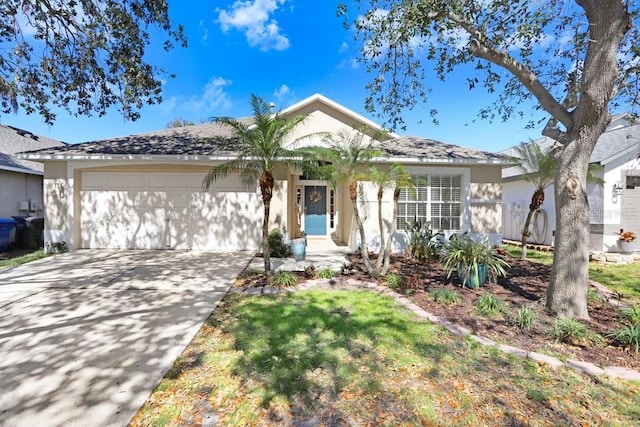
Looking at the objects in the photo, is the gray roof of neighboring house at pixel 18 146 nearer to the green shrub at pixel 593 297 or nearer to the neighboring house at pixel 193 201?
the neighboring house at pixel 193 201

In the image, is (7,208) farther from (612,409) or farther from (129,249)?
(612,409)

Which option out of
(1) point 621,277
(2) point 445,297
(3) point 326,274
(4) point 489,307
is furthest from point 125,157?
(1) point 621,277

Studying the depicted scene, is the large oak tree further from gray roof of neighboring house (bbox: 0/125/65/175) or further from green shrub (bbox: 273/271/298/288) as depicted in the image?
gray roof of neighboring house (bbox: 0/125/65/175)

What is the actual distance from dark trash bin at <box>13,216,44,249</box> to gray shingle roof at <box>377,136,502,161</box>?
14.0 metres

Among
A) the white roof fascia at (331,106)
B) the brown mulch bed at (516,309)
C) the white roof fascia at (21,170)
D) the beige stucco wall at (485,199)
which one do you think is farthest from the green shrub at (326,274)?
the white roof fascia at (21,170)

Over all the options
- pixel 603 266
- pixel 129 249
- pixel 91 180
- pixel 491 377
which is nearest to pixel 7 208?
pixel 91 180

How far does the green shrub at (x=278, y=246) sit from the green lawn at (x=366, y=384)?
17.2ft

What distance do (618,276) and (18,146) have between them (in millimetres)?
25723

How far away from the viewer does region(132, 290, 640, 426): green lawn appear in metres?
2.76

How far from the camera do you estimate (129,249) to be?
1079cm

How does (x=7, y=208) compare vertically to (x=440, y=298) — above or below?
above

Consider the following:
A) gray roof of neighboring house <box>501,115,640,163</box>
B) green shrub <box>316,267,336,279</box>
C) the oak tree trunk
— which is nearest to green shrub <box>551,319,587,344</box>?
the oak tree trunk

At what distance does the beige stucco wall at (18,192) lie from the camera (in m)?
12.6

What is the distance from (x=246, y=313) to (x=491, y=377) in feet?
12.2
